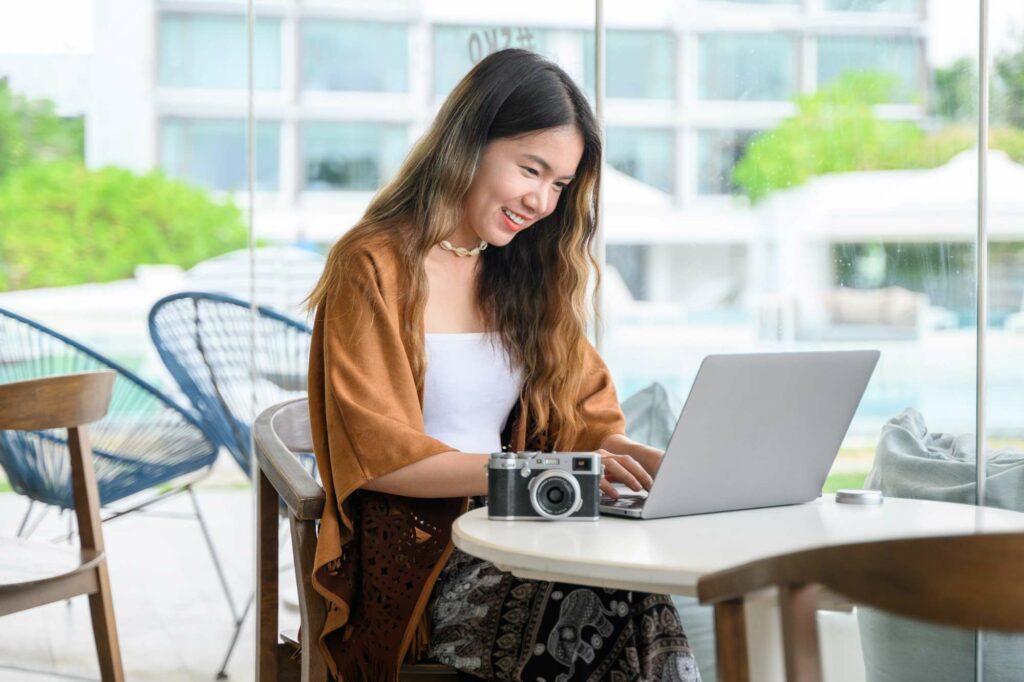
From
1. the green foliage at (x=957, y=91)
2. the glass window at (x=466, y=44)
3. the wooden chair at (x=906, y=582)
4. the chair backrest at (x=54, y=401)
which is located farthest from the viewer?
the glass window at (x=466, y=44)

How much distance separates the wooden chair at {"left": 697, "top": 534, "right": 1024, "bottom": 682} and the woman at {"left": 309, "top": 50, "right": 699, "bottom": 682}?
610 millimetres

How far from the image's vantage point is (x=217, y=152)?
3.65 meters

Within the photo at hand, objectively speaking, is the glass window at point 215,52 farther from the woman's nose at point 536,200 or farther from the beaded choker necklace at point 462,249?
the woman's nose at point 536,200

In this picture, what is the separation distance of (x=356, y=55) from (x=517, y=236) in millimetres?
1764

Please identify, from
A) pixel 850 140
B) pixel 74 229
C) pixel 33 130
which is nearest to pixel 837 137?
pixel 850 140

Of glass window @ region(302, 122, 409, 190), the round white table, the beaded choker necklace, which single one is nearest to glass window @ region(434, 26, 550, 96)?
glass window @ region(302, 122, 409, 190)

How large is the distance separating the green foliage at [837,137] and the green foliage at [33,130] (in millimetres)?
2099

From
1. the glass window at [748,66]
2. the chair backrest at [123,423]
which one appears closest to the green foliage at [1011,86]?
the glass window at [748,66]

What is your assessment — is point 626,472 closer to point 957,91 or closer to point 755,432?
point 755,432

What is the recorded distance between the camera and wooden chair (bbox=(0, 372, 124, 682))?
1990 millimetres

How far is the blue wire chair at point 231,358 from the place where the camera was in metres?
3.25

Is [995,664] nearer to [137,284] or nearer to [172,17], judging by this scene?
[137,284]

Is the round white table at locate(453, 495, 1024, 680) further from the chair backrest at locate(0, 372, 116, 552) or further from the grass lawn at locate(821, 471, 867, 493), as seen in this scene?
the chair backrest at locate(0, 372, 116, 552)

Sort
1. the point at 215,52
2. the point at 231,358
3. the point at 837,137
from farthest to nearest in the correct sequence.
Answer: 1. the point at 215,52
2. the point at 231,358
3. the point at 837,137
